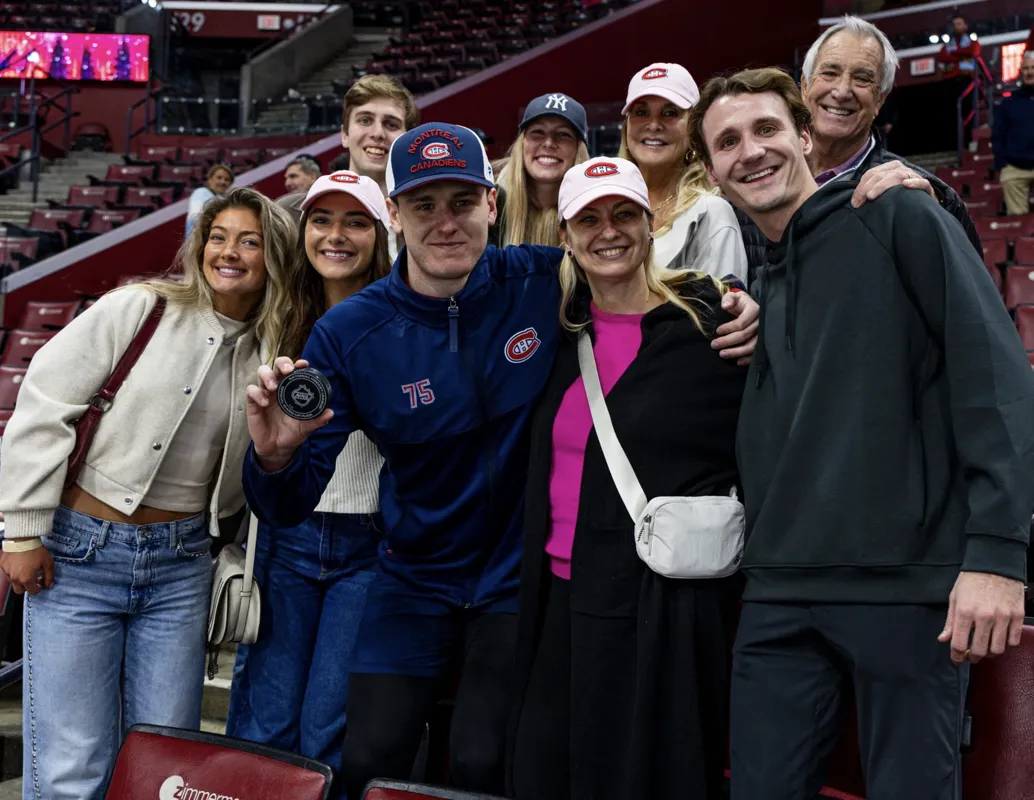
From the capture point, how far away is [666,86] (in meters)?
2.74

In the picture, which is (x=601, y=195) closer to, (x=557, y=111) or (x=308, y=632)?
(x=557, y=111)

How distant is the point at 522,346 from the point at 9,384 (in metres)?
5.42

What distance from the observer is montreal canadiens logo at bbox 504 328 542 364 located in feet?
7.41

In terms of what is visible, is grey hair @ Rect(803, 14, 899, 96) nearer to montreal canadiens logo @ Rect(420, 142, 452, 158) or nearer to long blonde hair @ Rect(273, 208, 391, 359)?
montreal canadiens logo @ Rect(420, 142, 452, 158)

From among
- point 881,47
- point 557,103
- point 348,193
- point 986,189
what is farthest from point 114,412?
point 986,189

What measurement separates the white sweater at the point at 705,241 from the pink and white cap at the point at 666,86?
0.33m

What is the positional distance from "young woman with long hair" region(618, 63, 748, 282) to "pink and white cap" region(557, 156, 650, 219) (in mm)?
354

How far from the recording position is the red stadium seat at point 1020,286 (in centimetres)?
599

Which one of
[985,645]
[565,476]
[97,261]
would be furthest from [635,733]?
[97,261]

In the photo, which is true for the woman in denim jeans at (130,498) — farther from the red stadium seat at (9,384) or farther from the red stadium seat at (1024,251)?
the red stadium seat at (1024,251)

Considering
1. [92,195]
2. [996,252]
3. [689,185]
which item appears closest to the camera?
[689,185]

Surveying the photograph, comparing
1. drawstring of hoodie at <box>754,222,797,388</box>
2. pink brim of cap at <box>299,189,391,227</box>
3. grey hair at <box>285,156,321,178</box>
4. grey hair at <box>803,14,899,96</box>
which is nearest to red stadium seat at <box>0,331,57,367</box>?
grey hair at <box>285,156,321,178</box>

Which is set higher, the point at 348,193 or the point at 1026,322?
the point at 348,193

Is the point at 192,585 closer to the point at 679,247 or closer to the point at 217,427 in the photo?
the point at 217,427
